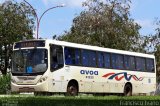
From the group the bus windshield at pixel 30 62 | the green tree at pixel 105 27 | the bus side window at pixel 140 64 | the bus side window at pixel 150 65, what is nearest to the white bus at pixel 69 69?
the bus windshield at pixel 30 62

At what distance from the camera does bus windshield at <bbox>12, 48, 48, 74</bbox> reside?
76.0 feet

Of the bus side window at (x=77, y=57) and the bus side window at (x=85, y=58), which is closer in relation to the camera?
the bus side window at (x=77, y=57)

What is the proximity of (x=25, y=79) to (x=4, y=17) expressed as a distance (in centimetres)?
3642

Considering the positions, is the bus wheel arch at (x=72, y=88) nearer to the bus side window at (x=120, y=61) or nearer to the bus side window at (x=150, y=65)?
the bus side window at (x=120, y=61)

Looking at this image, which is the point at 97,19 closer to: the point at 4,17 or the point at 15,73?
the point at 4,17

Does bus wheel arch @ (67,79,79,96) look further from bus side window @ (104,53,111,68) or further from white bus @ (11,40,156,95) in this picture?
bus side window @ (104,53,111,68)

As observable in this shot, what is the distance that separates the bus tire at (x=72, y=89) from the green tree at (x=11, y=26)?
3321 cm

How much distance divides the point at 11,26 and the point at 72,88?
35.1 metres

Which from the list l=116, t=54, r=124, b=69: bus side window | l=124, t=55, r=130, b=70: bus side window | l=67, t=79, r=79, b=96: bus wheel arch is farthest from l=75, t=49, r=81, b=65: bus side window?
l=124, t=55, r=130, b=70: bus side window

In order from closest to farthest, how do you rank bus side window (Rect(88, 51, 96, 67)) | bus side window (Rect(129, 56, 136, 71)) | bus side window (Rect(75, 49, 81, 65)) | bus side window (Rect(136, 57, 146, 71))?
bus side window (Rect(75, 49, 81, 65)) < bus side window (Rect(88, 51, 96, 67)) < bus side window (Rect(129, 56, 136, 71)) < bus side window (Rect(136, 57, 146, 71))

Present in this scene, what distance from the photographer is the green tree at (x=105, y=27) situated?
50219 millimetres

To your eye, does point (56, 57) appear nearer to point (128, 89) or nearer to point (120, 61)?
point (120, 61)

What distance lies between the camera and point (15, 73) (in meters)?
23.9

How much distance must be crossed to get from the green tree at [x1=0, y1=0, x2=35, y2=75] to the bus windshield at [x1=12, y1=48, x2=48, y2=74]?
33870mm
